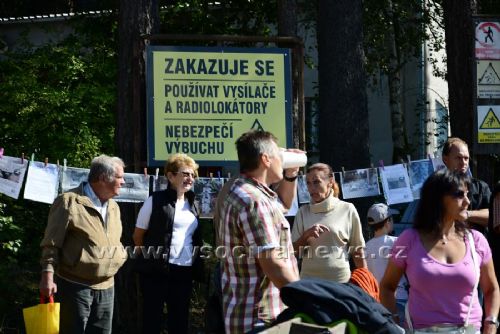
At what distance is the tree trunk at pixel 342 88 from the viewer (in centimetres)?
1119

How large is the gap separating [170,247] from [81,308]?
1.25 m

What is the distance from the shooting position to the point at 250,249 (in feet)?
16.7

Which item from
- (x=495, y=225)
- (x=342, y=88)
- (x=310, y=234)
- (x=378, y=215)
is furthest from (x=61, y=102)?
(x=495, y=225)

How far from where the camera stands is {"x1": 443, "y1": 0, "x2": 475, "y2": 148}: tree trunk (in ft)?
33.7

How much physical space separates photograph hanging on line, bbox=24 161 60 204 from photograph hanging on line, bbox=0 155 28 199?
0.07m

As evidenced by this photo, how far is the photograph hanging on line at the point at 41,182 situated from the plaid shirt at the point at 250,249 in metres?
4.16

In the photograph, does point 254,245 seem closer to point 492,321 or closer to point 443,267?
point 443,267

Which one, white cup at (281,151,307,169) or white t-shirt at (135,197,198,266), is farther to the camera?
white t-shirt at (135,197,198,266)

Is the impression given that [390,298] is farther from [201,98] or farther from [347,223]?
[201,98]

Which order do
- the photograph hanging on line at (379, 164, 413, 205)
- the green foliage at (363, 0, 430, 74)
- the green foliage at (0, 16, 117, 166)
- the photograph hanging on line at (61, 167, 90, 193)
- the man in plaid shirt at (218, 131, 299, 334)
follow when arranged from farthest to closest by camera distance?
the green foliage at (363, 0, 430, 74)
the green foliage at (0, 16, 117, 166)
the photograph hanging on line at (379, 164, 413, 205)
the photograph hanging on line at (61, 167, 90, 193)
the man in plaid shirt at (218, 131, 299, 334)

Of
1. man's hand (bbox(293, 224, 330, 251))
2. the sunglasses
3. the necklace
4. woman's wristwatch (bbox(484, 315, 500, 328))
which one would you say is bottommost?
woman's wristwatch (bbox(484, 315, 500, 328))

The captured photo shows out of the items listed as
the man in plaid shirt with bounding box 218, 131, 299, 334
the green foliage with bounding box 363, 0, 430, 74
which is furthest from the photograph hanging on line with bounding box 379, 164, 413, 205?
the green foliage with bounding box 363, 0, 430, 74

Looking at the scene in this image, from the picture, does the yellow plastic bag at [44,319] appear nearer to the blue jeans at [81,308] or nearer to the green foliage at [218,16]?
the blue jeans at [81,308]

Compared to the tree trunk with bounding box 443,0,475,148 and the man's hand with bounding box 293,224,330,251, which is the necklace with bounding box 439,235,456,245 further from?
the tree trunk with bounding box 443,0,475,148
